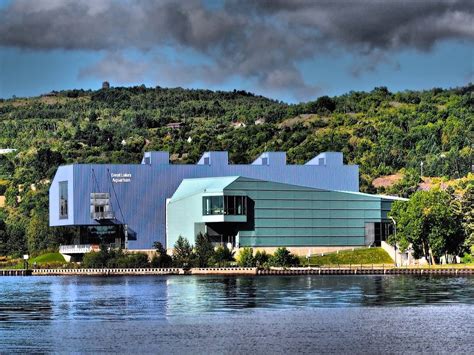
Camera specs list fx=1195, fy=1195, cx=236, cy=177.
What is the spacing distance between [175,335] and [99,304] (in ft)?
99.0

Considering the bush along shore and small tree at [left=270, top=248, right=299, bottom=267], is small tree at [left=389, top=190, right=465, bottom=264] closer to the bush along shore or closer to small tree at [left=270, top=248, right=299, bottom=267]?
the bush along shore

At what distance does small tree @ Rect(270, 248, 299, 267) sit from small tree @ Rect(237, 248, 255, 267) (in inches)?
119

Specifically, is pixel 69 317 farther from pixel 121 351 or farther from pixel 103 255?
pixel 103 255

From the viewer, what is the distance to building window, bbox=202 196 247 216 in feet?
618

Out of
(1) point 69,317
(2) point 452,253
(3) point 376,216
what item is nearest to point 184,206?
(3) point 376,216

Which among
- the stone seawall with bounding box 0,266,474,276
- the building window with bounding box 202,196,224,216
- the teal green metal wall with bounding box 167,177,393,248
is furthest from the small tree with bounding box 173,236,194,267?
the teal green metal wall with bounding box 167,177,393,248

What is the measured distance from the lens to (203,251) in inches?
7185

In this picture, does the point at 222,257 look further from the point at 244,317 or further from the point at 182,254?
the point at 244,317

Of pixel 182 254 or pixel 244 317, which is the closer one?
pixel 244 317

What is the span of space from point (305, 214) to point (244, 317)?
97025mm

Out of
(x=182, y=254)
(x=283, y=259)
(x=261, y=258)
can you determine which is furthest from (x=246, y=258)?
(x=182, y=254)

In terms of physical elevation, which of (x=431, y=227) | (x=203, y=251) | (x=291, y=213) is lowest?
(x=203, y=251)

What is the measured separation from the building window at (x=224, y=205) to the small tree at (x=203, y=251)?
6.34 meters

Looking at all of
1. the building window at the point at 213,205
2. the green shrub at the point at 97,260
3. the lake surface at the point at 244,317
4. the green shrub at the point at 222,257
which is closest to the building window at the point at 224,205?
the building window at the point at 213,205
